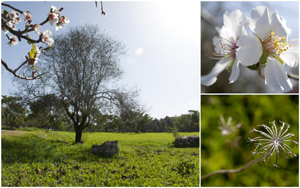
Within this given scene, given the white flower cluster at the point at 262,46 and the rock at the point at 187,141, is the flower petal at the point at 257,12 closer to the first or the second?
the white flower cluster at the point at 262,46

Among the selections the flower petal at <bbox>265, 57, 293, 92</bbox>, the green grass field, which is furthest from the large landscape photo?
the flower petal at <bbox>265, 57, 293, 92</bbox>

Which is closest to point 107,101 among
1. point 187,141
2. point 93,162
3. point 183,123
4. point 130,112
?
point 130,112

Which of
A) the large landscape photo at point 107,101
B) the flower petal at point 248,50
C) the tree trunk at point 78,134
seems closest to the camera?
the flower petal at point 248,50

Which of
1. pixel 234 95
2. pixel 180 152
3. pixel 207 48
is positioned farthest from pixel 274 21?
pixel 180 152

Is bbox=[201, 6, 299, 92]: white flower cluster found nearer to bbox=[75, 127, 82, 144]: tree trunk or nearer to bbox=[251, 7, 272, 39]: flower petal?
bbox=[251, 7, 272, 39]: flower petal

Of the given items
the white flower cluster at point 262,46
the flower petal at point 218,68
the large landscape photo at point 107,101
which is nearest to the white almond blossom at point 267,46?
the white flower cluster at point 262,46

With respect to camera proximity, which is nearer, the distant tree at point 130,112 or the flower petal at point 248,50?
the flower petal at point 248,50
